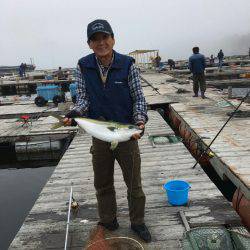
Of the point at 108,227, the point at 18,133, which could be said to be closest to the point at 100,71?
the point at 108,227

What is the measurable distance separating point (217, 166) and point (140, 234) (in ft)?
10.8

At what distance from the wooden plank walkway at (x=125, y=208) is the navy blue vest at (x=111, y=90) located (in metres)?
1.60

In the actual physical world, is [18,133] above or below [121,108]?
below

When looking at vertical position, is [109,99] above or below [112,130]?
above

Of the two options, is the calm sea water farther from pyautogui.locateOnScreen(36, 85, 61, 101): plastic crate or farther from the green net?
pyautogui.locateOnScreen(36, 85, 61, 101): plastic crate

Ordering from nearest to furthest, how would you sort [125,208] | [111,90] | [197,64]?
[111,90]
[125,208]
[197,64]

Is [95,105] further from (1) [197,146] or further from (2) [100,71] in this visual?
(1) [197,146]

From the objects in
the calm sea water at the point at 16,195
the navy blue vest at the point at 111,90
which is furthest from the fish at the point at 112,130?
the calm sea water at the point at 16,195

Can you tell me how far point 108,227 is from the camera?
454 cm

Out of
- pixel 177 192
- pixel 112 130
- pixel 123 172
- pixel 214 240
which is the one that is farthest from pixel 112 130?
pixel 177 192

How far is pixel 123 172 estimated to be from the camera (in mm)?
4191

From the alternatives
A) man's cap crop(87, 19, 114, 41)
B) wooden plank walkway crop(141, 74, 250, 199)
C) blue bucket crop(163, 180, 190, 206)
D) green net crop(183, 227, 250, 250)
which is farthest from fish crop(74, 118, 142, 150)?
wooden plank walkway crop(141, 74, 250, 199)

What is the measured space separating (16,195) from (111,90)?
7830 mm

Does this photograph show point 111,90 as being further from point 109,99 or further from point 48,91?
point 48,91
